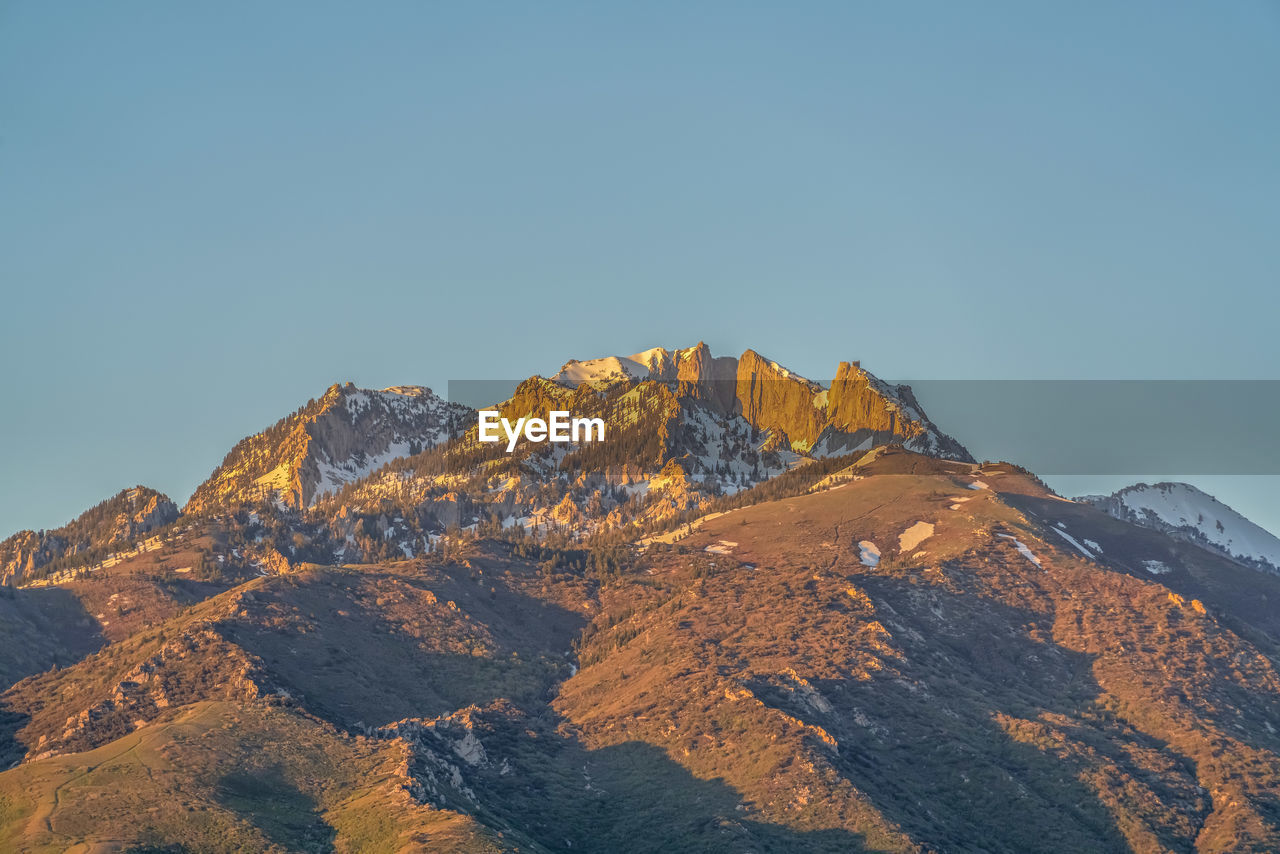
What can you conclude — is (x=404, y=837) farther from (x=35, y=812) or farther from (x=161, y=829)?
(x=35, y=812)

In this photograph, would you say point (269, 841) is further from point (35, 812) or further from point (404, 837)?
point (35, 812)

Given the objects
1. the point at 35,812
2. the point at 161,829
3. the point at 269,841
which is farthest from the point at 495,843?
the point at 35,812

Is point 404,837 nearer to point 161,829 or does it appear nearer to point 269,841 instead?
point 269,841

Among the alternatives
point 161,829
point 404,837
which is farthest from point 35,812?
point 404,837

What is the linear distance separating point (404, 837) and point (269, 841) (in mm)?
14620

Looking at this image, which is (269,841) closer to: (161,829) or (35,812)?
(161,829)

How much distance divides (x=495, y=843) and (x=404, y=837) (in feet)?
35.4

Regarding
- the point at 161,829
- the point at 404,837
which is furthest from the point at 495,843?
the point at 161,829

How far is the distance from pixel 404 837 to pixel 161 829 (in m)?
26.6

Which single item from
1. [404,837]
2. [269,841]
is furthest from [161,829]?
[404,837]

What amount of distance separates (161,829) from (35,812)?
17.3 m

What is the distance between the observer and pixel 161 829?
193m

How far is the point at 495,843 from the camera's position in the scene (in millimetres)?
191000

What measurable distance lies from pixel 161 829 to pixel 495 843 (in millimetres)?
36869
